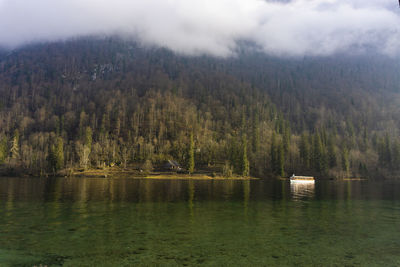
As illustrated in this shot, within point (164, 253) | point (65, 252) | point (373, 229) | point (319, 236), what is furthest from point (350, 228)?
point (65, 252)

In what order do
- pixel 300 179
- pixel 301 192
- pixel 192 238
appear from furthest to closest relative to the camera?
pixel 300 179 < pixel 301 192 < pixel 192 238

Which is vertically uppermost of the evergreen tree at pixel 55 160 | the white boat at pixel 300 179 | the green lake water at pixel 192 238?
the evergreen tree at pixel 55 160

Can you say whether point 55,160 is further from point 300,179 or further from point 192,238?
point 192,238

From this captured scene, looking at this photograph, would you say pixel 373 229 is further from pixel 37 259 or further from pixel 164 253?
pixel 37 259

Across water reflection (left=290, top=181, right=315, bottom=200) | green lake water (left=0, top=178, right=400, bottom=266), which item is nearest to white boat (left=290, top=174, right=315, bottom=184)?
water reflection (left=290, top=181, right=315, bottom=200)

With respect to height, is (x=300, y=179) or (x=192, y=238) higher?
(x=192, y=238)

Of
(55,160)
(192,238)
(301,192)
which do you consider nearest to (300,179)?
(301,192)

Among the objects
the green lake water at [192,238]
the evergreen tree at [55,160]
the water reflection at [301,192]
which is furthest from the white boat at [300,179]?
the evergreen tree at [55,160]

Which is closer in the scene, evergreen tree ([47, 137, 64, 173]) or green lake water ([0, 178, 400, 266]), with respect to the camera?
green lake water ([0, 178, 400, 266])

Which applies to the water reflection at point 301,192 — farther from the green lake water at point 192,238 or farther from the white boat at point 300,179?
the white boat at point 300,179

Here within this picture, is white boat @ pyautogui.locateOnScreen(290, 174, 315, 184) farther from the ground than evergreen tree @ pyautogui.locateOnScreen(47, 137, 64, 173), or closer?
closer

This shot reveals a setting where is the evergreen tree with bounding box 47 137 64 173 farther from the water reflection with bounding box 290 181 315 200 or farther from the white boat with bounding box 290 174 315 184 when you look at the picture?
the water reflection with bounding box 290 181 315 200

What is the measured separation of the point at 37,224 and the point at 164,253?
64.3 ft

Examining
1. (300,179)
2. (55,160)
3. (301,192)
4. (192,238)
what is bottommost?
(300,179)
